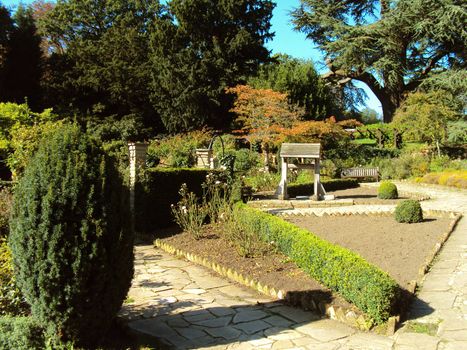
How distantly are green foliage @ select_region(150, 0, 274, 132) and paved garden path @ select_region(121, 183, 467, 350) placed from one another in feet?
62.1

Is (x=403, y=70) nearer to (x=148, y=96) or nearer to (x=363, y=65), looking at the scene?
(x=363, y=65)

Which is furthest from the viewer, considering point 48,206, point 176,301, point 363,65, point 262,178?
point 363,65

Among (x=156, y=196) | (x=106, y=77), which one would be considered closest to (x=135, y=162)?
(x=156, y=196)

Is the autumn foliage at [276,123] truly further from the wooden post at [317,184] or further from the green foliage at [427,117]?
the wooden post at [317,184]

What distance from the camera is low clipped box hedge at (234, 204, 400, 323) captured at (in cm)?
412

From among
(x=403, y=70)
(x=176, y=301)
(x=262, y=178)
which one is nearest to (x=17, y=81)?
(x=262, y=178)

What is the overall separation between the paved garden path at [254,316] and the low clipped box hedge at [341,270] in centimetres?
29

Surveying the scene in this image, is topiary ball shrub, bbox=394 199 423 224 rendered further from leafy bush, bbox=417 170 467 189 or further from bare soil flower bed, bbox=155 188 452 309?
leafy bush, bbox=417 170 467 189

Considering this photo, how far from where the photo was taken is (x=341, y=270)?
15.3ft

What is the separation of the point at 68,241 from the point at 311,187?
11477 millimetres

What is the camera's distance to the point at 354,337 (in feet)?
13.1

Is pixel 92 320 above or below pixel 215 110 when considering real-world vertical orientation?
below

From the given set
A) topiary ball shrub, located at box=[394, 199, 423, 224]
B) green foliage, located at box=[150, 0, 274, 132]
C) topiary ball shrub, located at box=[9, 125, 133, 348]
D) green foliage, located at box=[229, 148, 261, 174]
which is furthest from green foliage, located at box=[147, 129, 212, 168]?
topiary ball shrub, located at box=[9, 125, 133, 348]

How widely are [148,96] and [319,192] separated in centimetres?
1732
